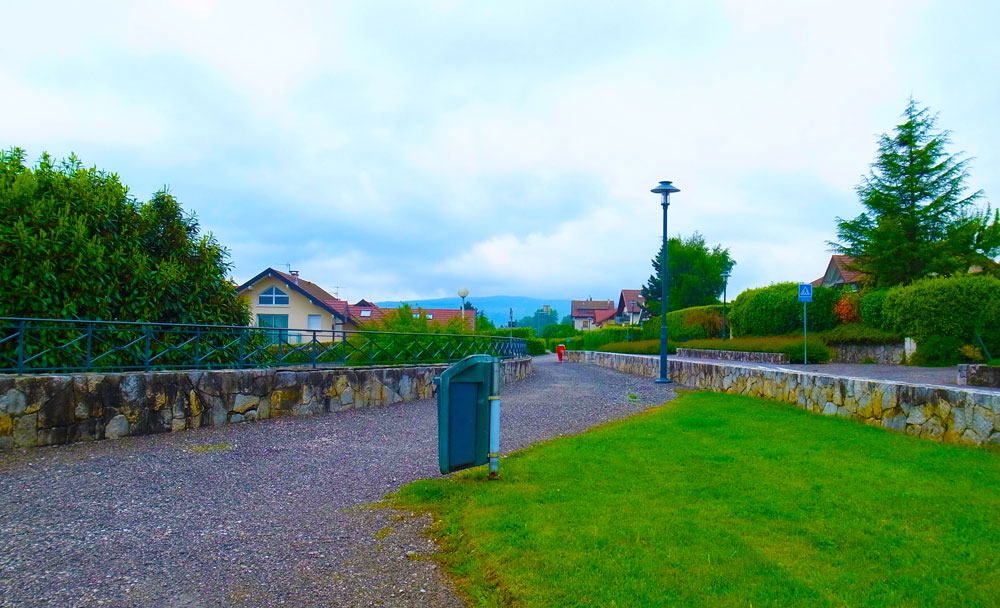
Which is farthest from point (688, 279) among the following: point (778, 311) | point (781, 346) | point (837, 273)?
point (781, 346)

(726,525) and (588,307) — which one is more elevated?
(588,307)

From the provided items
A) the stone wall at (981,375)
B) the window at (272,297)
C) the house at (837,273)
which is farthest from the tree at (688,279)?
the stone wall at (981,375)

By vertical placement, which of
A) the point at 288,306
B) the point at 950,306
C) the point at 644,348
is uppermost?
the point at 288,306

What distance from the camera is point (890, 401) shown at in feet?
30.5

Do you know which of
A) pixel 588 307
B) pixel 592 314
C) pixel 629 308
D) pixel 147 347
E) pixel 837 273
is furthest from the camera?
pixel 588 307

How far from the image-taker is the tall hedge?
28.7 metres

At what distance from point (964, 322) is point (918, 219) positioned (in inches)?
428

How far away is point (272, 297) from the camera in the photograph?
43.4m

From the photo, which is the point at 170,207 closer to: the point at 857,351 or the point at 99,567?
the point at 99,567

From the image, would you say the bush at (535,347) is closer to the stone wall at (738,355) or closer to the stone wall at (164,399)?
the stone wall at (738,355)

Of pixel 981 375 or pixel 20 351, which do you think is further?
pixel 981 375

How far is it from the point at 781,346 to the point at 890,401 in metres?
15.8

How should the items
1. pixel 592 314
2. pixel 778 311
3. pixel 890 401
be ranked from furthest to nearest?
pixel 592 314 → pixel 778 311 → pixel 890 401

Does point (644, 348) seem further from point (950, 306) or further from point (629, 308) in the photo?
point (629, 308)
